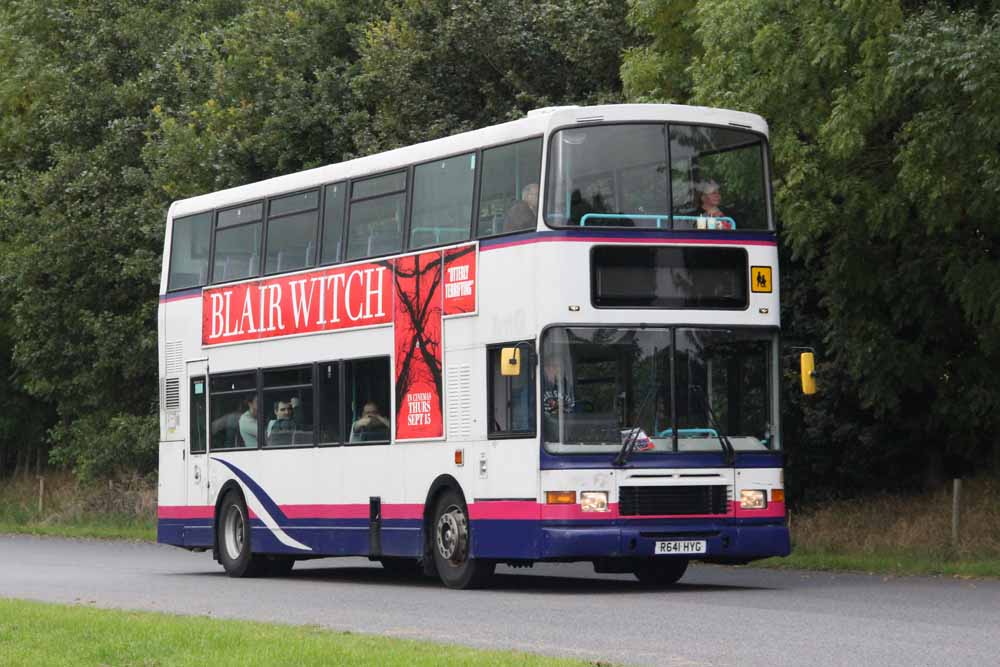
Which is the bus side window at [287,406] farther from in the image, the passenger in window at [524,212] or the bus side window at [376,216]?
the passenger in window at [524,212]

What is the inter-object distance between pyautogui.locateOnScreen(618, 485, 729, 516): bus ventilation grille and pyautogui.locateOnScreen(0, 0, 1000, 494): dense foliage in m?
4.33

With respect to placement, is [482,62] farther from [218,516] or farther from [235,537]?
[235,537]

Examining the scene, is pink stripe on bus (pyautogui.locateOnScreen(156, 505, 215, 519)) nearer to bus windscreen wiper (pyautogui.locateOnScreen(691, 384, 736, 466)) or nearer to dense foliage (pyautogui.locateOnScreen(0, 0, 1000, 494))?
dense foliage (pyautogui.locateOnScreen(0, 0, 1000, 494))

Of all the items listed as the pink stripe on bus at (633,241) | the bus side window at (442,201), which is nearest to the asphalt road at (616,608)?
the pink stripe on bus at (633,241)

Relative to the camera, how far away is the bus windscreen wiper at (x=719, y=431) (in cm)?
1920

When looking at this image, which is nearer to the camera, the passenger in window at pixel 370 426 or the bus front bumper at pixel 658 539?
the bus front bumper at pixel 658 539

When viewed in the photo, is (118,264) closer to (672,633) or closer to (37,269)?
(37,269)

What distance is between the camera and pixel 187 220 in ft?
85.9

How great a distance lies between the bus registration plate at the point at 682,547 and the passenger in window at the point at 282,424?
625 centimetres

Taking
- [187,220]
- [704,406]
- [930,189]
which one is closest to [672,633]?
[704,406]

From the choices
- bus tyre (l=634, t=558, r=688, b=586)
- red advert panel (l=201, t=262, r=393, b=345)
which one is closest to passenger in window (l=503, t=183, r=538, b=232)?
red advert panel (l=201, t=262, r=393, b=345)

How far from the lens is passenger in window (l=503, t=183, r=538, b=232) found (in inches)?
754

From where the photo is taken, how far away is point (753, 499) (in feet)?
63.4

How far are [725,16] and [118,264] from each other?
2287cm
